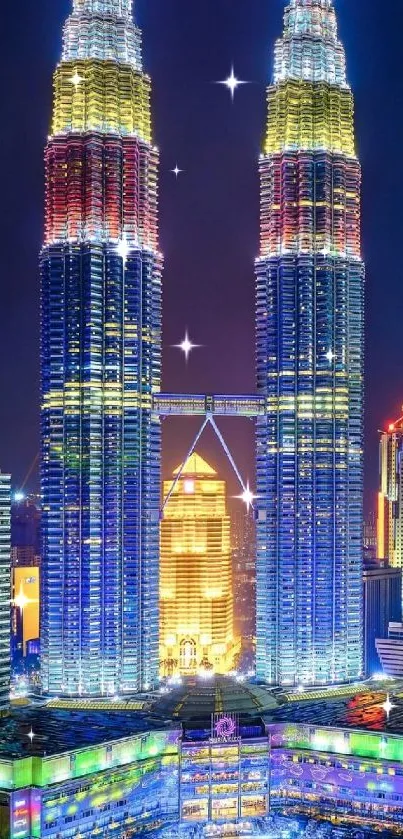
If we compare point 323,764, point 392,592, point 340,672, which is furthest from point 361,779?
point 392,592

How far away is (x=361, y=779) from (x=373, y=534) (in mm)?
50103

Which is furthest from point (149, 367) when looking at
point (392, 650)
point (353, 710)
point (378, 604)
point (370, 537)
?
point (370, 537)

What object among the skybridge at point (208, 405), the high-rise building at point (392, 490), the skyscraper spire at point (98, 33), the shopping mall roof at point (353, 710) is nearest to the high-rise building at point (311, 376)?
the skybridge at point (208, 405)

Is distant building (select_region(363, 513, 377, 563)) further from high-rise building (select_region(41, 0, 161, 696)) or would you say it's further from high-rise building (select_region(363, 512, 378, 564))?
high-rise building (select_region(41, 0, 161, 696))

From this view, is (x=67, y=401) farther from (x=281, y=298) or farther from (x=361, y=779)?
(x=361, y=779)

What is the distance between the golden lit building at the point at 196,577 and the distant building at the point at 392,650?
30.3 ft

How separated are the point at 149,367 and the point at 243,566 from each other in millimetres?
43296

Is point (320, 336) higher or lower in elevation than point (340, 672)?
higher

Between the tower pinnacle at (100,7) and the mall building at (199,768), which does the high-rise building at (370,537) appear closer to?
the mall building at (199,768)

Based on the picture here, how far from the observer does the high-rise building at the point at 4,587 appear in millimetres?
50875

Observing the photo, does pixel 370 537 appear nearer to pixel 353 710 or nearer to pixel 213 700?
pixel 353 710

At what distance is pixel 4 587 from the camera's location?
5097cm

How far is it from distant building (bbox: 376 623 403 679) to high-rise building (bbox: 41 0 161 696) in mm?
22001

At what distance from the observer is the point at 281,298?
5744 cm
